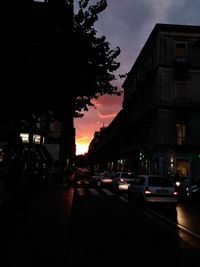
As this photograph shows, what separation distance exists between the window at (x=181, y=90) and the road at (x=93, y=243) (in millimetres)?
34080

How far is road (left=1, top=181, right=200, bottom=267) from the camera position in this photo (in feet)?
23.9

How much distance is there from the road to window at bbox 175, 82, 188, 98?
34.1 metres

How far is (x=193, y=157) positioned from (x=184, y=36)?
44.7 feet

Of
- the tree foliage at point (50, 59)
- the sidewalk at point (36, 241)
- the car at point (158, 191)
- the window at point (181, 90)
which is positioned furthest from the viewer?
the window at point (181, 90)

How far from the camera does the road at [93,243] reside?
7.28 meters

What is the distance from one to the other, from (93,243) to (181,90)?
39.4 m

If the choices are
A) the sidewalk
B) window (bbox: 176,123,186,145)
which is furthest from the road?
window (bbox: 176,123,186,145)

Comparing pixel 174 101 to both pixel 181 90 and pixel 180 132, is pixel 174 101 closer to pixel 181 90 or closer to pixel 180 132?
pixel 181 90

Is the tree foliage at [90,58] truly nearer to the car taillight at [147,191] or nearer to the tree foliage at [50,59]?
the tree foliage at [50,59]

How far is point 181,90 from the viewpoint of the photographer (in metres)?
46.6

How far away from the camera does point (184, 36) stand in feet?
154

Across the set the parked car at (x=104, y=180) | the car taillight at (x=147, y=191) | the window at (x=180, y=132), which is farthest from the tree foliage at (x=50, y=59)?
the window at (x=180, y=132)

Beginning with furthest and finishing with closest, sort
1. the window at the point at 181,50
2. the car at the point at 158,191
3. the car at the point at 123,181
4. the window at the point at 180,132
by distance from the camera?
the window at the point at 181,50 → the window at the point at 180,132 → the car at the point at 123,181 → the car at the point at 158,191

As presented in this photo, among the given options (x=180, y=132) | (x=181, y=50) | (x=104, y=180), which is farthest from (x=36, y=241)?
(x=181, y=50)
